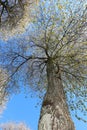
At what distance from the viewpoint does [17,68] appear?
16016 millimetres

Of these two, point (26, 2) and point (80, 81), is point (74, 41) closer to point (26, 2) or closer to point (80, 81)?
point (80, 81)

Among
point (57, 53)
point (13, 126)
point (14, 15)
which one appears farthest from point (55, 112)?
point (13, 126)

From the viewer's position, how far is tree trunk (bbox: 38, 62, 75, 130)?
Result: 391 inches

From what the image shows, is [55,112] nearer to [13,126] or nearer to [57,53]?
[57,53]

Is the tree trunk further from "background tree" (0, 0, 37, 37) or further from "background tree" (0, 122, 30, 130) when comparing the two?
"background tree" (0, 122, 30, 130)

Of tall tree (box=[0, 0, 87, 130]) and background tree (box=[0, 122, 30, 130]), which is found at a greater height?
tall tree (box=[0, 0, 87, 130])

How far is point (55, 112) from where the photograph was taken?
1043 centimetres

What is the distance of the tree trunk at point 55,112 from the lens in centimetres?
992

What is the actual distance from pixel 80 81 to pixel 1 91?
4862 mm

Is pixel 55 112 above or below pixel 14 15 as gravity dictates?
below

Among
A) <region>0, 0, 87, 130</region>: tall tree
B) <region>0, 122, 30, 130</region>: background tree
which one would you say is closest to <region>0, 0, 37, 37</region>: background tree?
<region>0, 0, 87, 130</region>: tall tree

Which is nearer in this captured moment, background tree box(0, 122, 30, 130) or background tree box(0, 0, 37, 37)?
background tree box(0, 0, 37, 37)

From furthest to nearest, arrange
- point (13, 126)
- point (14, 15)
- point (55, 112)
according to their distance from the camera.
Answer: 1. point (13, 126)
2. point (14, 15)
3. point (55, 112)

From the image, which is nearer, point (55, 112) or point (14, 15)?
point (55, 112)
